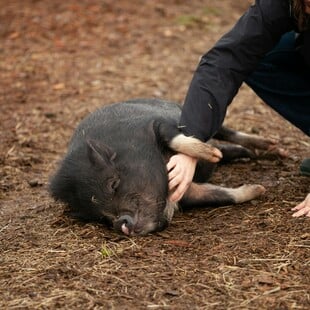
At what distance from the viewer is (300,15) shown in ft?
11.6

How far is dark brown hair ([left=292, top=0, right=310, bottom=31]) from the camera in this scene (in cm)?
348

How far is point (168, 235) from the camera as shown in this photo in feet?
12.1

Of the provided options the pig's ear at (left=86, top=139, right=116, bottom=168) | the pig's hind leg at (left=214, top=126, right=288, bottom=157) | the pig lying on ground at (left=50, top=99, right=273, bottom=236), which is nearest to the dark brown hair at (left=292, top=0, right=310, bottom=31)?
the pig lying on ground at (left=50, top=99, right=273, bottom=236)

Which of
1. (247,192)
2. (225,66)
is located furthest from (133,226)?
(225,66)

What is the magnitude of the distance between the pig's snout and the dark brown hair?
1339 millimetres

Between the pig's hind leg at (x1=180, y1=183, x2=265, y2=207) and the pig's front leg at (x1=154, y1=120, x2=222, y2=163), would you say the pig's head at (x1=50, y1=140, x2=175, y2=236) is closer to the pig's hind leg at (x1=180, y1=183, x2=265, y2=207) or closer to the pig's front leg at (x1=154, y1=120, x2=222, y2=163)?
the pig's front leg at (x1=154, y1=120, x2=222, y2=163)

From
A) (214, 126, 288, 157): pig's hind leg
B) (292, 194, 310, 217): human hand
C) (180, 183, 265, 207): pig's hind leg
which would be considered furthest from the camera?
(214, 126, 288, 157): pig's hind leg

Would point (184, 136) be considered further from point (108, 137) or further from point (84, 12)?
point (84, 12)

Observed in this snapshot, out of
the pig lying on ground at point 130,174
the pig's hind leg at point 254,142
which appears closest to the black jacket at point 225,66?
the pig lying on ground at point 130,174

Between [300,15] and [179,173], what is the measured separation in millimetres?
1019

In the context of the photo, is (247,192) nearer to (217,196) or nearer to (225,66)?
(217,196)

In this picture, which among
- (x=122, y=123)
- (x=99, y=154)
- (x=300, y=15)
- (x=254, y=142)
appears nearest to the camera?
(x=300, y=15)

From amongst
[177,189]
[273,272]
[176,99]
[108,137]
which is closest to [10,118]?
[176,99]

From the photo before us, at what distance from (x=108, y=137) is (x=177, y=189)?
54 centimetres
